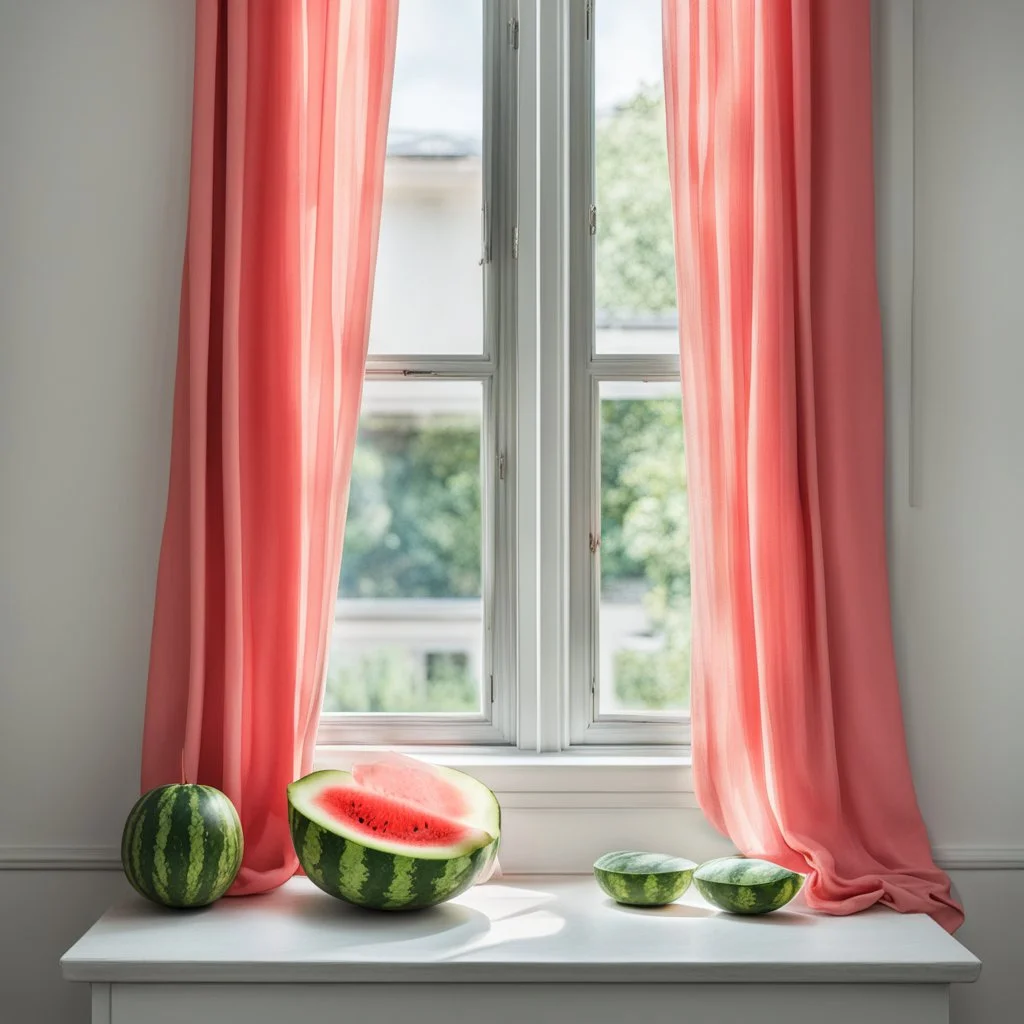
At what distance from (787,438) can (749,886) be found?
2.56 feet

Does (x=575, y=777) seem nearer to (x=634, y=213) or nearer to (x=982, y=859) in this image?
(x=982, y=859)

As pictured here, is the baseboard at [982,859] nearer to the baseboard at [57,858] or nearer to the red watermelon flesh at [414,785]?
the red watermelon flesh at [414,785]

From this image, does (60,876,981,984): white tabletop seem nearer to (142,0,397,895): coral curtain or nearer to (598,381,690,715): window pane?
(142,0,397,895): coral curtain

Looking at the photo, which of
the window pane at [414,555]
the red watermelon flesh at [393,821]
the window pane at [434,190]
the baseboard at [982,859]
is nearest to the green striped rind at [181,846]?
the red watermelon flesh at [393,821]

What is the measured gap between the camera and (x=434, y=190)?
2133 mm

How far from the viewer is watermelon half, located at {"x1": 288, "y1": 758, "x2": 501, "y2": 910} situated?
1674mm

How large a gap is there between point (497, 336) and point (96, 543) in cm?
88

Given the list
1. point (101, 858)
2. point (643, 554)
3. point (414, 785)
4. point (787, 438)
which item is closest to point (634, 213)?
point (787, 438)

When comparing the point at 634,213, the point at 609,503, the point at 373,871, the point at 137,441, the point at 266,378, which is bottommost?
the point at 373,871

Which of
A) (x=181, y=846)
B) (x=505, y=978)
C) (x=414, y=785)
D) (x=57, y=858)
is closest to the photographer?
(x=505, y=978)

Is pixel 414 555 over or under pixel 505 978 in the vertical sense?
over

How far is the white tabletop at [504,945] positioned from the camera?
61.6 inches

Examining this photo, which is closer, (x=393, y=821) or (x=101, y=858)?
(x=393, y=821)

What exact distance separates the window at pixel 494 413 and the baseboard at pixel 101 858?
20.6 inches
